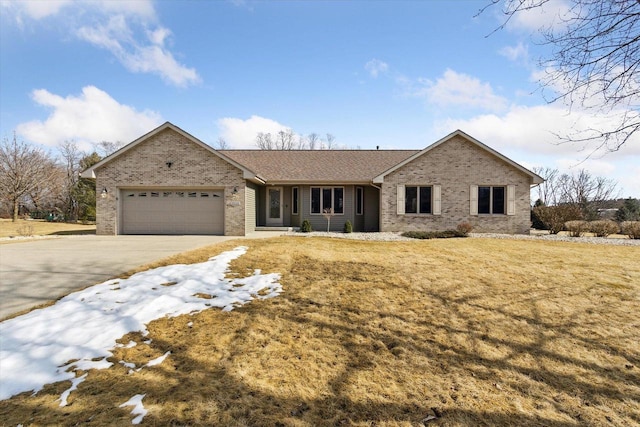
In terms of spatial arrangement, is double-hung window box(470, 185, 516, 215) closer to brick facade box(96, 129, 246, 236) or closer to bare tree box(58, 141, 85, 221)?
brick facade box(96, 129, 246, 236)

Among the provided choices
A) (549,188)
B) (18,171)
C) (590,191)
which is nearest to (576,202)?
(590,191)

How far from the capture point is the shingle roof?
682 inches

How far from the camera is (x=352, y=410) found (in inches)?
107

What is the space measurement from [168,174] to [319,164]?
8.61m

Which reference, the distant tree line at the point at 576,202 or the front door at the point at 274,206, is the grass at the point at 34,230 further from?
the distant tree line at the point at 576,202

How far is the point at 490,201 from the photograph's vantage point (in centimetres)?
1596

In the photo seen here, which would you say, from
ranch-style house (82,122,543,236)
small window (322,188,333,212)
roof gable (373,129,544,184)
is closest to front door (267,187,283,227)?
ranch-style house (82,122,543,236)

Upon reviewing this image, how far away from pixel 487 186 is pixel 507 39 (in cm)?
1184

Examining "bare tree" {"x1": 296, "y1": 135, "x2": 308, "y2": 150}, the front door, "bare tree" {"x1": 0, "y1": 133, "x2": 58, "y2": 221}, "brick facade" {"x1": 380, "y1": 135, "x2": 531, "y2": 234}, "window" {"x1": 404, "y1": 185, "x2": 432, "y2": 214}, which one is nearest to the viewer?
"brick facade" {"x1": 380, "y1": 135, "x2": 531, "y2": 234}

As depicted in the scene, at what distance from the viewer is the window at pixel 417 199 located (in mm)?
16109

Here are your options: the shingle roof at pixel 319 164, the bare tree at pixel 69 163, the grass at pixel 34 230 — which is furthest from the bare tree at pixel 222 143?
the grass at pixel 34 230

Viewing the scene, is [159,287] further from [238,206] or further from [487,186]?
[487,186]

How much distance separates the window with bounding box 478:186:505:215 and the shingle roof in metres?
5.61

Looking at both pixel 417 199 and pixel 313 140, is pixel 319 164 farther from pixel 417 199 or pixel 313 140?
pixel 313 140
